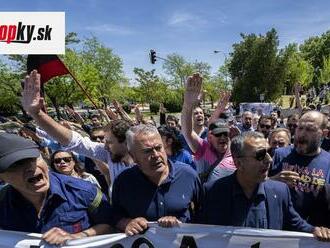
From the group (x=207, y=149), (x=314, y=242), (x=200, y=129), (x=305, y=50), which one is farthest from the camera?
(x=305, y=50)

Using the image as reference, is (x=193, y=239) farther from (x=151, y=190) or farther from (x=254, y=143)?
(x=254, y=143)

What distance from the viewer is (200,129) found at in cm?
699

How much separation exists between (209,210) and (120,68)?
6148 cm

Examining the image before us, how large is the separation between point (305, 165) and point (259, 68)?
5329cm

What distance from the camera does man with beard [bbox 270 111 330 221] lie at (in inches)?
139

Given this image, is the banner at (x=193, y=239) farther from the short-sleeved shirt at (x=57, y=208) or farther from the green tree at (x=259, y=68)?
the green tree at (x=259, y=68)

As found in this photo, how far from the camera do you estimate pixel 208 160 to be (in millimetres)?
5062

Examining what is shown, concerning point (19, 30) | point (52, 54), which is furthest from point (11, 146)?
point (19, 30)

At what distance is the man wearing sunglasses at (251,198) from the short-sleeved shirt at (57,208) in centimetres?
81

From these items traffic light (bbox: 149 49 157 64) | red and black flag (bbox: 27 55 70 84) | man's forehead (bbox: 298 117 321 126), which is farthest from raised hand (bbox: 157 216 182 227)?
traffic light (bbox: 149 49 157 64)

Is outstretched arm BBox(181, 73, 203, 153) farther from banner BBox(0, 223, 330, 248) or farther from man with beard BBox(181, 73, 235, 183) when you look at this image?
banner BBox(0, 223, 330, 248)

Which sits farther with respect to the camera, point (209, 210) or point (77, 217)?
point (209, 210)

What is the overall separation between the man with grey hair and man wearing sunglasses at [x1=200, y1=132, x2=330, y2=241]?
162 mm

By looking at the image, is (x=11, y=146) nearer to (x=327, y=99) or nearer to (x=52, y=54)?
(x=52, y=54)
